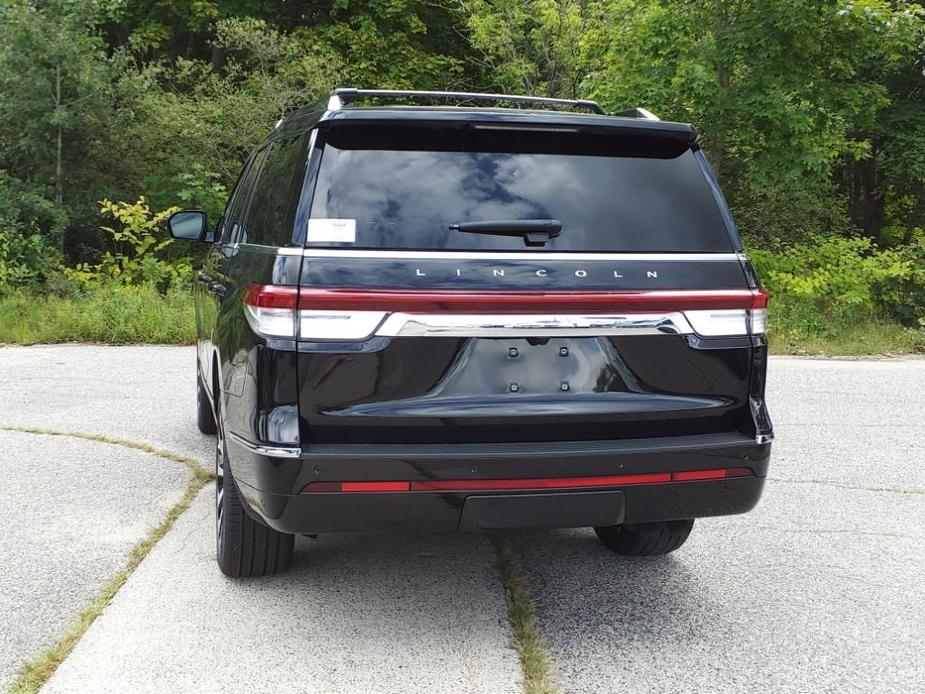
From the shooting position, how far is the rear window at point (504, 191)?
3.06 m

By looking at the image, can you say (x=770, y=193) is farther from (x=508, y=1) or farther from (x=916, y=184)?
(x=508, y=1)

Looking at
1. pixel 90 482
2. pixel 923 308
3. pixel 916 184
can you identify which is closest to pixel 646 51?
pixel 923 308

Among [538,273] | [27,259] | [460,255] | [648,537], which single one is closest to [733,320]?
[538,273]

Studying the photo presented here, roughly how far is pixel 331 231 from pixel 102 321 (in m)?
9.06

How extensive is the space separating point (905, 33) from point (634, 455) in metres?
12.5

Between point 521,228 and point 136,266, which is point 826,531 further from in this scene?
point 136,266

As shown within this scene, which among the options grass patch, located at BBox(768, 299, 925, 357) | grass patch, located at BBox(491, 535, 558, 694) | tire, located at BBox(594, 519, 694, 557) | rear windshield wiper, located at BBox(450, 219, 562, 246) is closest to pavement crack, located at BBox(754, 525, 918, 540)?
tire, located at BBox(594, 519, 694, 557)

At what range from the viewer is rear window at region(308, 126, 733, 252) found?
3.06 meters

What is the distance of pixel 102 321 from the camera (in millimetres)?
11188

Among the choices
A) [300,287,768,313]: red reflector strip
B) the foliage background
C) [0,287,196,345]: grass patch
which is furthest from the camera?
the foliage background

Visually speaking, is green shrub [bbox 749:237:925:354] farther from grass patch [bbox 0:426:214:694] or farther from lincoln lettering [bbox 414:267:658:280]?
lincoln lettering [bbox 414:267:658:280]

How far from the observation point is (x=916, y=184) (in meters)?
17.3

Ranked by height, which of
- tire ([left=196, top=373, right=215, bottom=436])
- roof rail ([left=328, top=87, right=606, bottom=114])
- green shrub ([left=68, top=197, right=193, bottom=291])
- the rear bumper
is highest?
roof rail ([left=328, top=87, right=606, bottom=114])

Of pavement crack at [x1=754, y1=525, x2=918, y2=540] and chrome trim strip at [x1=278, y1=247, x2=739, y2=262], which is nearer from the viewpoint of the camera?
chrome trim strip at [x1=278, y1=247, x2=739, y2=262]
